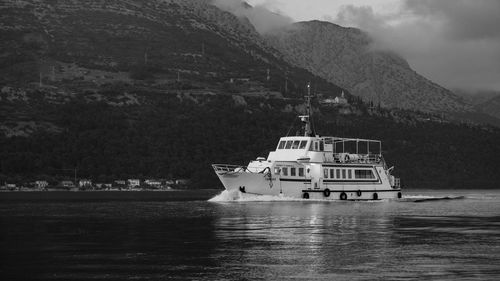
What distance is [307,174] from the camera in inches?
3954

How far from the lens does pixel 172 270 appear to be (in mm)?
34688

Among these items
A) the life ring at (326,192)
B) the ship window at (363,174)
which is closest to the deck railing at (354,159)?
the ship window at (363,174)

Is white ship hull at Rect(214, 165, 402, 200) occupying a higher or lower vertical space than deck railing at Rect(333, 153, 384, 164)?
lower

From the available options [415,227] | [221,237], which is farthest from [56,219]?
[415,227]

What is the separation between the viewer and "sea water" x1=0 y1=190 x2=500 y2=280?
34062mm

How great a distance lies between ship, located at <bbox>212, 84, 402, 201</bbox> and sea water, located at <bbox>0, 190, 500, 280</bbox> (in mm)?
27071

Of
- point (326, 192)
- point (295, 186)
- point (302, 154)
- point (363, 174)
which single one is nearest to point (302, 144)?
point (302, 154)

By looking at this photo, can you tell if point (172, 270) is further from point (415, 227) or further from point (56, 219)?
point (56, 219)

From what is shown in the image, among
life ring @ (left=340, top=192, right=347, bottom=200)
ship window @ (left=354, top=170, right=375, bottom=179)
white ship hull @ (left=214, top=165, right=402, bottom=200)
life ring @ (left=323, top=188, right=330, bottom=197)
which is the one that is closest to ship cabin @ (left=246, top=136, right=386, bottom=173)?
ship window @ (left=354, top=170, right=375, bottom=179)

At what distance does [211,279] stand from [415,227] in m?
29.3

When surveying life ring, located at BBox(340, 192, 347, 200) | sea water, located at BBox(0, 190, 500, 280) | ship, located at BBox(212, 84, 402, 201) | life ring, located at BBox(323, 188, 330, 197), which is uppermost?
ship, located at BBox(212, 84, 402, 201)

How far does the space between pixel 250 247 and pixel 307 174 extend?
57.4m

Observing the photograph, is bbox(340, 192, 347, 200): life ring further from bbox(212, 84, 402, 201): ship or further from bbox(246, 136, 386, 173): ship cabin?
bbox(246, 136, 386, 173): ship cabin

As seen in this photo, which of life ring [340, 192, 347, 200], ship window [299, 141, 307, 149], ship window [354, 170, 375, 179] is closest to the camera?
ship window [299, 141, 307, 149]
